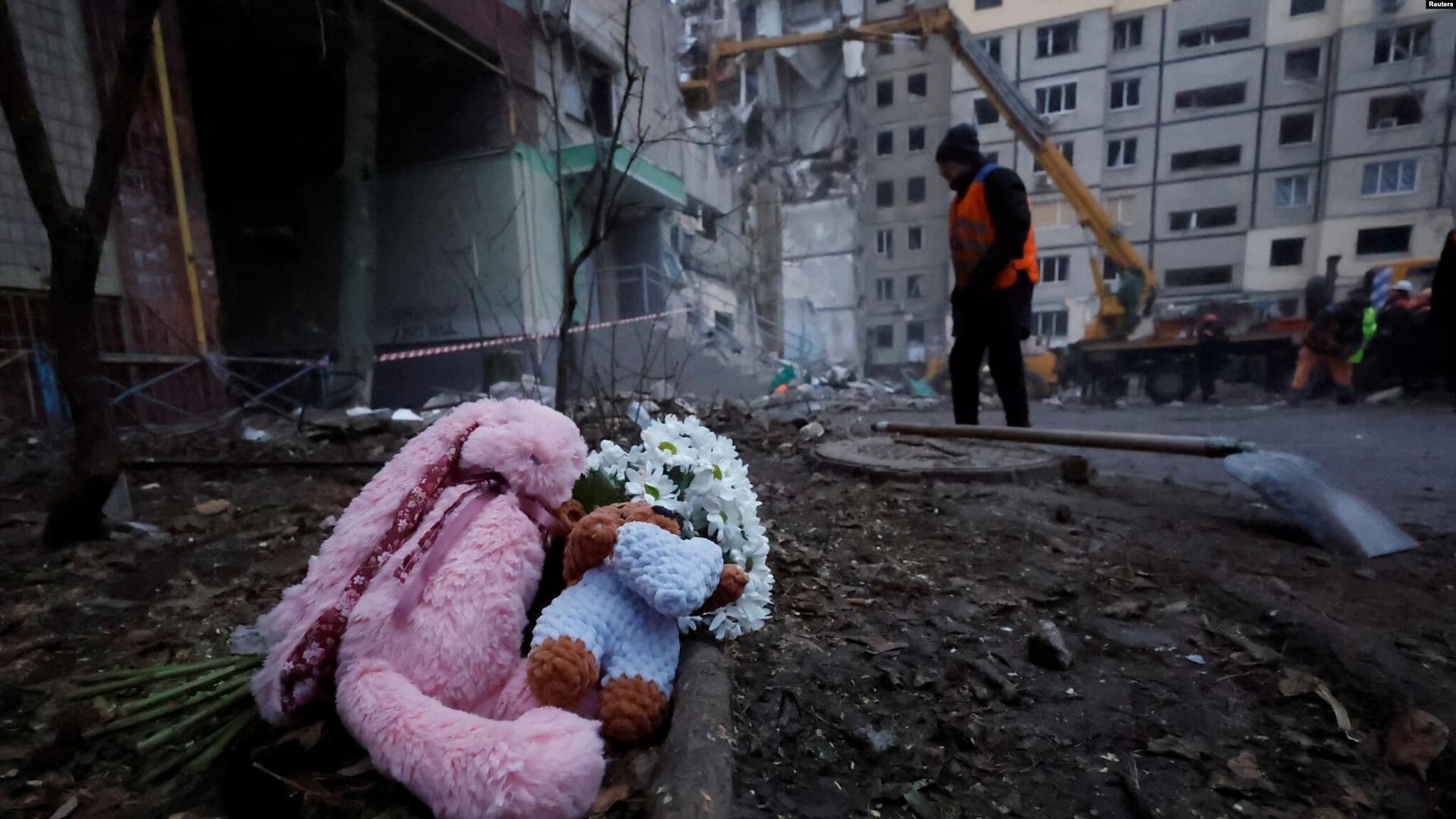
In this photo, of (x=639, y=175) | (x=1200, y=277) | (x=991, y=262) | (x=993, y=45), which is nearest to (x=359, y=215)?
(x=639, y=175)

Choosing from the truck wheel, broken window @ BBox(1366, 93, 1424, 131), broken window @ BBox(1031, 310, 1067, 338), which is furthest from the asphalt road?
broken window @ BBox(1366, 93, 1424, 131)

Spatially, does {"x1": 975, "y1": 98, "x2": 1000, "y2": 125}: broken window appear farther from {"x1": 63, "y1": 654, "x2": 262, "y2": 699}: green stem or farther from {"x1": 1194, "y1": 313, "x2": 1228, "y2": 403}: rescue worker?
{"x1": 63, "y1": 654, "x2": 262, "y2": 699}: green stem

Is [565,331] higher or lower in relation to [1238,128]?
lower

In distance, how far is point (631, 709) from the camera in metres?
0.97

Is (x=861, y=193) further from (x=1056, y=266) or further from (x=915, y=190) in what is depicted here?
(x=1056, y=266)

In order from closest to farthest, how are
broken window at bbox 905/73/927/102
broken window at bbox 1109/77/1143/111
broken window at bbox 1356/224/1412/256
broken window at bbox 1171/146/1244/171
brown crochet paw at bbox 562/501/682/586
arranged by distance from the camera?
1. brown crochet paw at bbox 562/501/682/586
2. broken window at bbox 1356/224/1412/256
3. broken window at bbox 1109/77/1143/111
4. broken window at bbox 1171/146/1244/171
5. broken window at bbox 905/73/927/102

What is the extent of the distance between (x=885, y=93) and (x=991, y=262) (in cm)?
2795

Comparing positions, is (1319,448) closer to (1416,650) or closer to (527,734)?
(1416,650)

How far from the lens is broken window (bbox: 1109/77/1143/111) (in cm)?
2175

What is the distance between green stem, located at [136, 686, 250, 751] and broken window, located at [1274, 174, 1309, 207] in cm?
3055

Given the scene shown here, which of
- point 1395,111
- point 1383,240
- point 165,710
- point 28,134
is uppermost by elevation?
point 1395,111

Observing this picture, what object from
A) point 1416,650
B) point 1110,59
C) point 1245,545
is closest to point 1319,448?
point 1245,545

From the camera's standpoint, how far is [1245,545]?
101 inches

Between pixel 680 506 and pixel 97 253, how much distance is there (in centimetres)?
269
